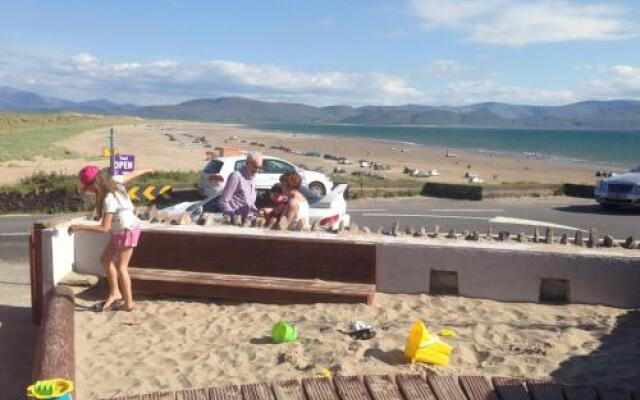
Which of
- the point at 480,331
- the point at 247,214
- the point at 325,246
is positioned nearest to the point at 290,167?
the point at 247,214

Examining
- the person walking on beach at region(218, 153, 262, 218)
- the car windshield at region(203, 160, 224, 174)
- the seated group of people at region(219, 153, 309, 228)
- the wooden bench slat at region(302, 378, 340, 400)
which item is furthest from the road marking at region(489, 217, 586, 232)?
the wooden bench slat at region(302, 378, 340, 400)

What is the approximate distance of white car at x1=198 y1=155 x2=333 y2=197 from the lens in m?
18.3

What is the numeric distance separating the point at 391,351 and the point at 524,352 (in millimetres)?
978

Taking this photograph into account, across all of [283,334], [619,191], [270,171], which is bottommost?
[283,334]

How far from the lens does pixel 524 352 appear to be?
17.6 ft

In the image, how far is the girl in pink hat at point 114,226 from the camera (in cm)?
666

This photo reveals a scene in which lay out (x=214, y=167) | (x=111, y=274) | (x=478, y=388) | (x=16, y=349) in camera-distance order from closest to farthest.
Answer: (x=478, y=388)
(x=16, y=349)
(x=111, y=274)
(x=214, y=167)

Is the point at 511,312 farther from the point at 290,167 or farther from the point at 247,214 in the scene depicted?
the point at 290,167

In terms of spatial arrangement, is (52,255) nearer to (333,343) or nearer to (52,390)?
(333,343)

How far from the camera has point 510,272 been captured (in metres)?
6.84

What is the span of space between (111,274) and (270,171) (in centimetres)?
1237

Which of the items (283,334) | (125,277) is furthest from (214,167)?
(283,334)

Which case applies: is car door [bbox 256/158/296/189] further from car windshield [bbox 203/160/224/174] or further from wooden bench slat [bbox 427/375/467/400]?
wooden bench slat [bbox 427/375/467/400]

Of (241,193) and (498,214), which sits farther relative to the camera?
(498,214)
